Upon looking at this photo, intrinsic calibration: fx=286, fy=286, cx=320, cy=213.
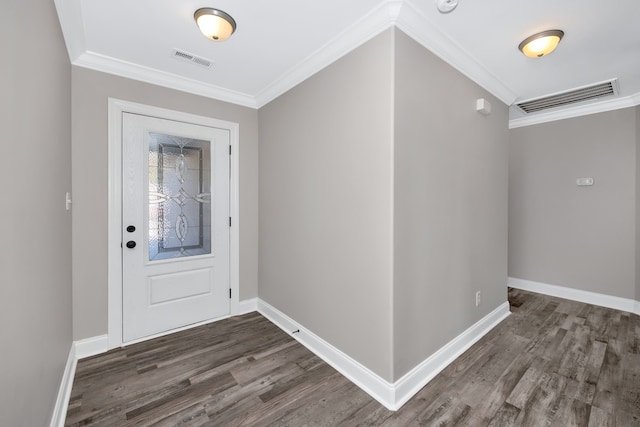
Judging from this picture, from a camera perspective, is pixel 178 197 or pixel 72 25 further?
pixel 178 197

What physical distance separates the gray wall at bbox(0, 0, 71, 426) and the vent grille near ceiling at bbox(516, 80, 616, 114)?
4.39 meters

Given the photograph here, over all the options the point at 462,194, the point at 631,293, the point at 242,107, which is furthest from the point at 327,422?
the point at 631,293

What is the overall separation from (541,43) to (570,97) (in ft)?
5.54

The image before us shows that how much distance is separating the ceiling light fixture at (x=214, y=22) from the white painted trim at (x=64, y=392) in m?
2.51

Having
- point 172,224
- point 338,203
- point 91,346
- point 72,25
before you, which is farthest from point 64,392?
point 72,25

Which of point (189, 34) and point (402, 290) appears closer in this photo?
point (402, 290)

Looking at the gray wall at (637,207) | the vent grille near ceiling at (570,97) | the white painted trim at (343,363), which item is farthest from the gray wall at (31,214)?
the gray wall at (637,207)

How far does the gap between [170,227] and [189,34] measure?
1.73 m

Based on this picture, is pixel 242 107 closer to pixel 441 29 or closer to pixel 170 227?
pixel 170 227

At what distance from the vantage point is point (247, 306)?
338cm

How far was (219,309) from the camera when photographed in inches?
126

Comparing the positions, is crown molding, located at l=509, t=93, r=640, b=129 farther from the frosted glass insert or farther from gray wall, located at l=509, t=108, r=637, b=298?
the frosted glass insert

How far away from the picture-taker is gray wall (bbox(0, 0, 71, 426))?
101 centimetres

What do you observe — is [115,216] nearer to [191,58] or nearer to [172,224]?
[172,224]
